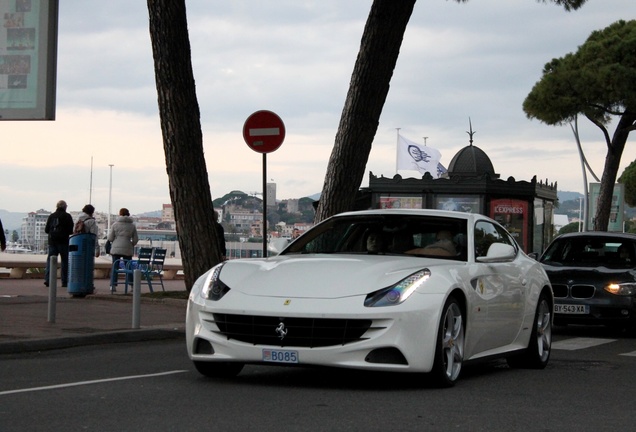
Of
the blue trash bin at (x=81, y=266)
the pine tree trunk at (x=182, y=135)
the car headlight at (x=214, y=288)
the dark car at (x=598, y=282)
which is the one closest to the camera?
the car headlight at (x=214, y=288)

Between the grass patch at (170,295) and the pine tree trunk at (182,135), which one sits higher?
the pine tree trunk at (182,135)

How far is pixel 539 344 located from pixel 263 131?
21.9ft

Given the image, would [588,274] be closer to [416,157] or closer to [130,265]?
[130,265]

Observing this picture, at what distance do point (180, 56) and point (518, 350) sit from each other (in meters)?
9.60

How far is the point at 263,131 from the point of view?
16.4m

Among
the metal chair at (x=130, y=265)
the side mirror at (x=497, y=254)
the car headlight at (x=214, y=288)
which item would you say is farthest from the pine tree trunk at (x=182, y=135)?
the car headlight at (x=214, y=288)

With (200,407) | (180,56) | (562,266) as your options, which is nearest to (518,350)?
(200,407)

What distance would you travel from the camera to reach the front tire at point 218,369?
895 centimetres

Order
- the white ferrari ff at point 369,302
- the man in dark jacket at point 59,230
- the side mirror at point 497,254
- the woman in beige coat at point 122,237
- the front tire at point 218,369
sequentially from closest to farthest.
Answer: the white ferrari ff at point 369,302, the front tire at point 218,369, the side mirror at point 497,254, the woman in beige coat at point 122,237, the man in dark jacket at point 59,230

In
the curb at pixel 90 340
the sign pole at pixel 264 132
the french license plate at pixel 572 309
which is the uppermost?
the sign pole at pixel 264 132

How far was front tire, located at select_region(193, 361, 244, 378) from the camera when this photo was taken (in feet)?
29.3

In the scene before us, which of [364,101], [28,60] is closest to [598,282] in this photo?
[364,101]

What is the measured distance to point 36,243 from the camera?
329 ft

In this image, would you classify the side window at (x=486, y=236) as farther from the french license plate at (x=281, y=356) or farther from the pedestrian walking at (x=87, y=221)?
the pedestrian walking at (x=87, y=221)
